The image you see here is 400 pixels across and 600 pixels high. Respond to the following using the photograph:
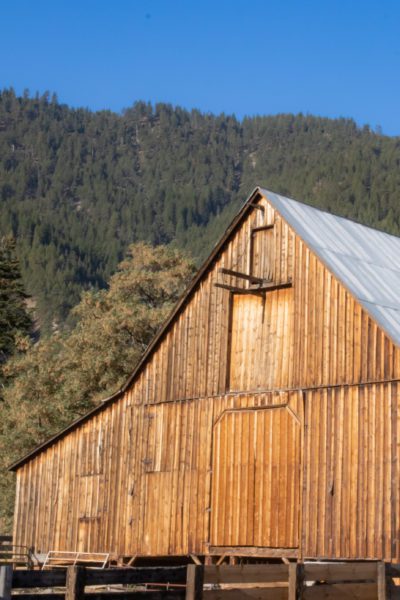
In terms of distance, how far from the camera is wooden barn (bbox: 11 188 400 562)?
2306 cm

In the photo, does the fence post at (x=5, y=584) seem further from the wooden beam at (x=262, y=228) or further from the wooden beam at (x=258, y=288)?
the wooden beam at (x=262, y=228)

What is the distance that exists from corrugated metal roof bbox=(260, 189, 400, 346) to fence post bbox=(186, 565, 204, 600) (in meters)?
10.1

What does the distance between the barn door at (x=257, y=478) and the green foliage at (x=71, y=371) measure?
839 inches

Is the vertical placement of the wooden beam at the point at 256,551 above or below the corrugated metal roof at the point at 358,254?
below

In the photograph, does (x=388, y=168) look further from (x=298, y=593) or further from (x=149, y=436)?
(x=298, y=593)

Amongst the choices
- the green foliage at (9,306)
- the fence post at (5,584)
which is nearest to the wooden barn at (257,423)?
the fence post at (5,584)

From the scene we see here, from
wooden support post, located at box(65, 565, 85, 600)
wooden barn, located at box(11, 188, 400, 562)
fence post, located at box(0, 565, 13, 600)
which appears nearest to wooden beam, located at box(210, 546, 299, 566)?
wooden barn, located at box(11, 188, 400, 562)

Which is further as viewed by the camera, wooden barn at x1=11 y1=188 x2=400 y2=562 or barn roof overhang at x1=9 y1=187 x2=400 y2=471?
barn roof overhang at x1=9 y1=187 x2=400 y2=471

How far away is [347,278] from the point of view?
80.3ft

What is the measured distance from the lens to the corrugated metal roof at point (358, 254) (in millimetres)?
23859

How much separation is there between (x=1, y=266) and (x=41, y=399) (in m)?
22.7

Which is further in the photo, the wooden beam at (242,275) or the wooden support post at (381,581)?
the wooden beam at (242,275)

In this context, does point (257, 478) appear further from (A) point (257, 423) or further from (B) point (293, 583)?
(B) point (293, 583)

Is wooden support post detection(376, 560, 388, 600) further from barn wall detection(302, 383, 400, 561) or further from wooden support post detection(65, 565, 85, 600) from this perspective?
barn wall detection(302, 383, 400, 561)
